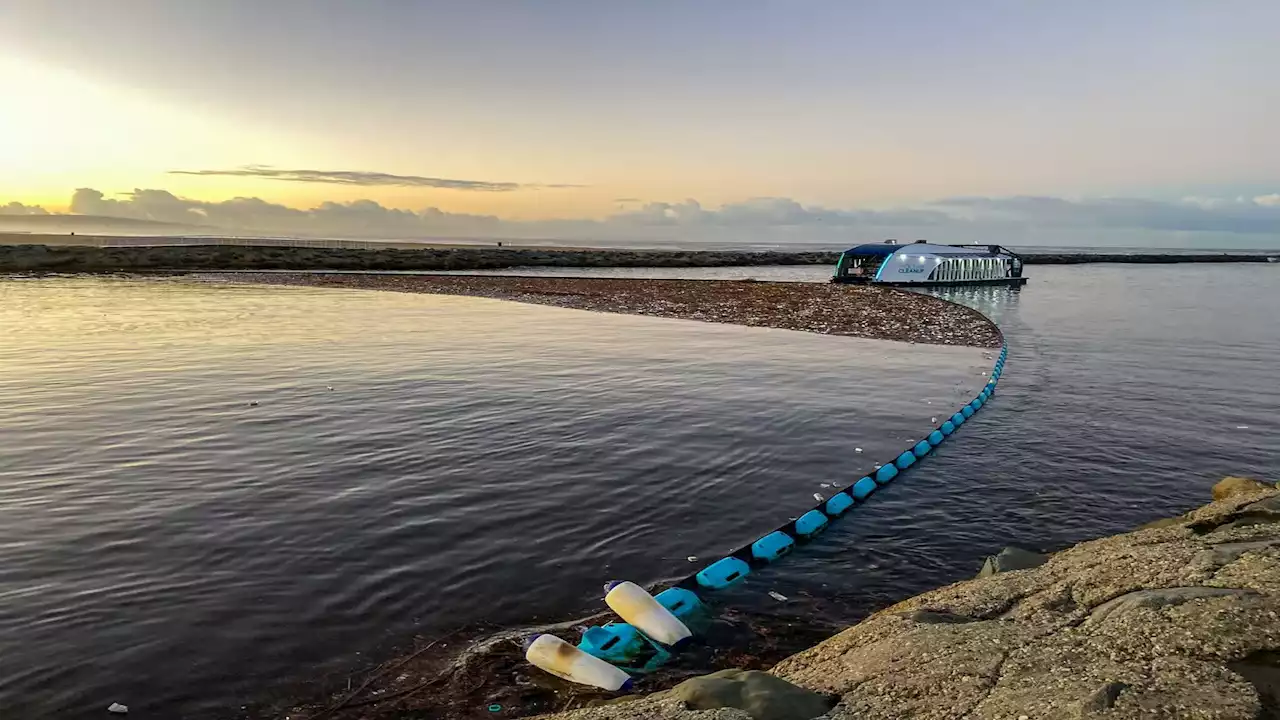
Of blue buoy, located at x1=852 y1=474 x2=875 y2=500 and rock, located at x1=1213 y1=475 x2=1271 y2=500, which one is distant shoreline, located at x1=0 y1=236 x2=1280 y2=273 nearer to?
blue buoy, located at x1=852 y1=474 x2=875 y2=500

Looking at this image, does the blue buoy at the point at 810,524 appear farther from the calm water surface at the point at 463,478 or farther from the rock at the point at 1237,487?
the rock at the point at 1237,487

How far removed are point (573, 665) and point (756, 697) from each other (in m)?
2.08

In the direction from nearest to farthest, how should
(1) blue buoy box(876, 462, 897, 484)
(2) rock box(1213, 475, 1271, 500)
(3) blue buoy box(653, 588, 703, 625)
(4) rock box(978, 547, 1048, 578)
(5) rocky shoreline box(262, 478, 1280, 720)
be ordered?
(5) rocky shoreline box(262, 478, 1280, 720) < (3) blue buoy box(653, 588, 703, 625) < (4) rock box(978, 547, 1048, 578) < (2) rock box(1213, 475, 1271, 500) < (1) blue buoy box(876, 462, 897, 484)

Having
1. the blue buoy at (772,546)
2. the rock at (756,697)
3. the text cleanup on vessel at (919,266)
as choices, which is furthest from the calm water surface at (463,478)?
the text cleanup on vessel at (919,266)

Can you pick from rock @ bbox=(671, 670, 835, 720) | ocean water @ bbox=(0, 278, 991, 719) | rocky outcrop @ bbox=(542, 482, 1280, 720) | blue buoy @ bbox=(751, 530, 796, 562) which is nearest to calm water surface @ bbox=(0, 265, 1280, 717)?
ocean water @ bbox=(0, 278, 991, 719)

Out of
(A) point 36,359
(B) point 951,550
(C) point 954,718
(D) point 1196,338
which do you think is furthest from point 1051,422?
(A) point 36,359

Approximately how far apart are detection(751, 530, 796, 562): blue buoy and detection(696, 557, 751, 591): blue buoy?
33 centimetres

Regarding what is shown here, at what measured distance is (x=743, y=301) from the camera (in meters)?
47.3

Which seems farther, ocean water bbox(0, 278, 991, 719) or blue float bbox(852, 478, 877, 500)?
blue float bbox(852, 478, 877, 500)

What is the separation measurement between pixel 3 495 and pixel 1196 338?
42.0m

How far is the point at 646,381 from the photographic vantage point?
67.0 ft

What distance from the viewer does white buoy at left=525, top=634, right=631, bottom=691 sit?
6406mm

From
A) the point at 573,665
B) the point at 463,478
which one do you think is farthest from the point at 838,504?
the point at 463,478

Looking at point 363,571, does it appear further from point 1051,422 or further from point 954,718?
point 1051,422
